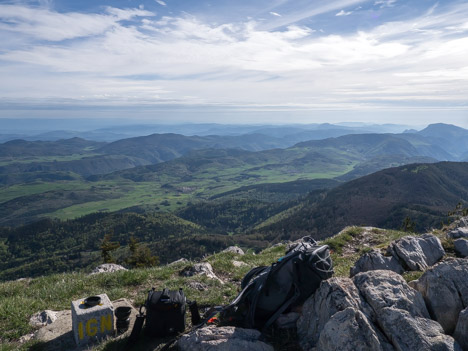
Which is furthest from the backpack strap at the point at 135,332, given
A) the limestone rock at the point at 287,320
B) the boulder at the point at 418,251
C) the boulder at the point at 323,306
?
the boulder at the point at 418,251

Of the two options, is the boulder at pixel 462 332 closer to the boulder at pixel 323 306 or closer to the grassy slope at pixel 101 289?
the boulder at pixel 323 306

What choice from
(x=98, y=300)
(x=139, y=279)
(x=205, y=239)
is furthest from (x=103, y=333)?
(x=205, y=239)

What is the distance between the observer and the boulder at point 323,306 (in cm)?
810

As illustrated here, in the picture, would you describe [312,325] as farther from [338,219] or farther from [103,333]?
[338,219]

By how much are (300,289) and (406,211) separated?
17573 cm

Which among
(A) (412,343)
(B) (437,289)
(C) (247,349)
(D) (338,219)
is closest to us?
(A) (412,343)

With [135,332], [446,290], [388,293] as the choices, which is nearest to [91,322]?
[135,332]

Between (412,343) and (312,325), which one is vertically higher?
(412,343)

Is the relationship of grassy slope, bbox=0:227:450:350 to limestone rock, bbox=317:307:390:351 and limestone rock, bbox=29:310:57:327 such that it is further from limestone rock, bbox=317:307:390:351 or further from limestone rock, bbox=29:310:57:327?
limestone rock, bbox=317:307:390:351

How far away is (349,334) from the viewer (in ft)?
22.6

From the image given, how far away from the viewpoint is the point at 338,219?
183 m

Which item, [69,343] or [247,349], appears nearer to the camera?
[247,349]

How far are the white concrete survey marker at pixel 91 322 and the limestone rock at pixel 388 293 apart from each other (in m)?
8.24

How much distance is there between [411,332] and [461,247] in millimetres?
10646
